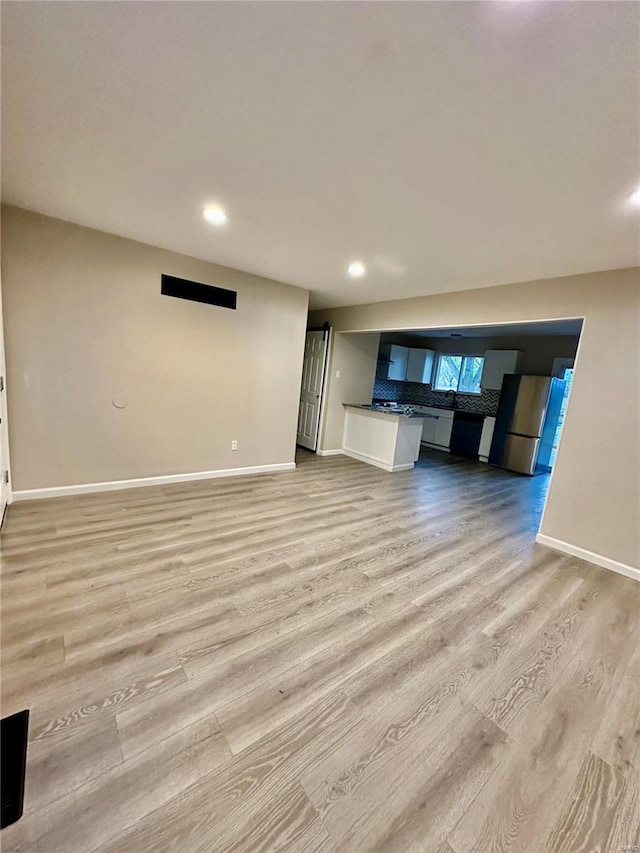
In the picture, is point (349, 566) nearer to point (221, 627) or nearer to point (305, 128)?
point (221, 627)

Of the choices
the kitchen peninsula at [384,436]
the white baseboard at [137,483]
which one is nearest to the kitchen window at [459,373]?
the kitchen peninsula at [384,436]

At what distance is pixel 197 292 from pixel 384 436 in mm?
3366

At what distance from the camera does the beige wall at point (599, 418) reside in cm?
282

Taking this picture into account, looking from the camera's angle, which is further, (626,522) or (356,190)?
(626,522)

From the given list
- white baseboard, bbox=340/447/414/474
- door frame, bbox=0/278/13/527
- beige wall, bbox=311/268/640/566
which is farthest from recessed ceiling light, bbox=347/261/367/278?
door frame, bbox=0/278/13/527

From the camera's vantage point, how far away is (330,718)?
146cm

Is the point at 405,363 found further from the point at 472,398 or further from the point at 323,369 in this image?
the point at 323,369

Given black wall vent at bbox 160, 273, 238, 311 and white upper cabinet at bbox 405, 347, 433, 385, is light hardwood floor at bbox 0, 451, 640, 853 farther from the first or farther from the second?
white upper cabinet at bbox 405, 347, 433, 385

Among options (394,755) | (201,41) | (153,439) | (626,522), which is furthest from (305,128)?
(626,522)

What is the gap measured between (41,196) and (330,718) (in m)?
3.79

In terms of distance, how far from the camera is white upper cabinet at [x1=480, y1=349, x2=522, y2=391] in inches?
255

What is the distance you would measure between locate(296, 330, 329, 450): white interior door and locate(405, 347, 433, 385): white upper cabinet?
9.52 ft

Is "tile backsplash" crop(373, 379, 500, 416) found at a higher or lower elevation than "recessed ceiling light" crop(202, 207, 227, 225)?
lower

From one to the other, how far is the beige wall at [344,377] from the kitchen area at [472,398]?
7.2 inches
